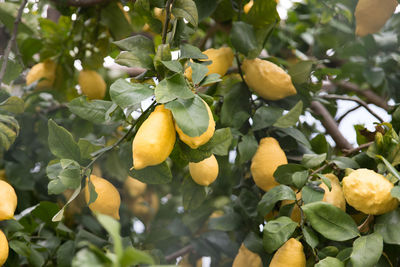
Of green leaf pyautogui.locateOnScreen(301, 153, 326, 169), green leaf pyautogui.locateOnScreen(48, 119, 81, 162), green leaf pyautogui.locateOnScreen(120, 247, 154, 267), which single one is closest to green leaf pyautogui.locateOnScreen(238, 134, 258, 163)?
green leaf pyautogui.locateOnScreen(301, 153, 326, 169)

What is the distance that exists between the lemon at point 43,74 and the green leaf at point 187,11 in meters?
0.64

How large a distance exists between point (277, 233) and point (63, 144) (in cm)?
38

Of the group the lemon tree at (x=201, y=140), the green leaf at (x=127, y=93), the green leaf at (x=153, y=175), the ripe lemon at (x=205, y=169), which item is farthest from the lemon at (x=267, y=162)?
the green leaf at (x=127, y=93)

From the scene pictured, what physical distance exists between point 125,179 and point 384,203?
2.36 ft

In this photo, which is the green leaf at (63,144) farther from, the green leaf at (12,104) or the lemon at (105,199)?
the green leaf at (12,104)

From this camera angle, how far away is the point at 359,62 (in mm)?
1208

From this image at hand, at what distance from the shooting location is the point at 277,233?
0.75 meters

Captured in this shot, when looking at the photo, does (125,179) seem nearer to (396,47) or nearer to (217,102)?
(217,102)

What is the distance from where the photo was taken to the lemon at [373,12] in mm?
933

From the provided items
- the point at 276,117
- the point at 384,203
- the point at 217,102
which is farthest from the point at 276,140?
the point at 384,203

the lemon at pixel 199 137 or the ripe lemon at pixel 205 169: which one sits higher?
the lemon at pixel 199 137

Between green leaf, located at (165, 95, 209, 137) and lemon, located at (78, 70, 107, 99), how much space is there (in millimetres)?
630

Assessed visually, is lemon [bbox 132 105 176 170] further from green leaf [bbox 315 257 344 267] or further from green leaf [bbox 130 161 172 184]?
green leaf [bbox 315 257 344 267]

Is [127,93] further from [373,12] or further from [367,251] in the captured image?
[373,12]
